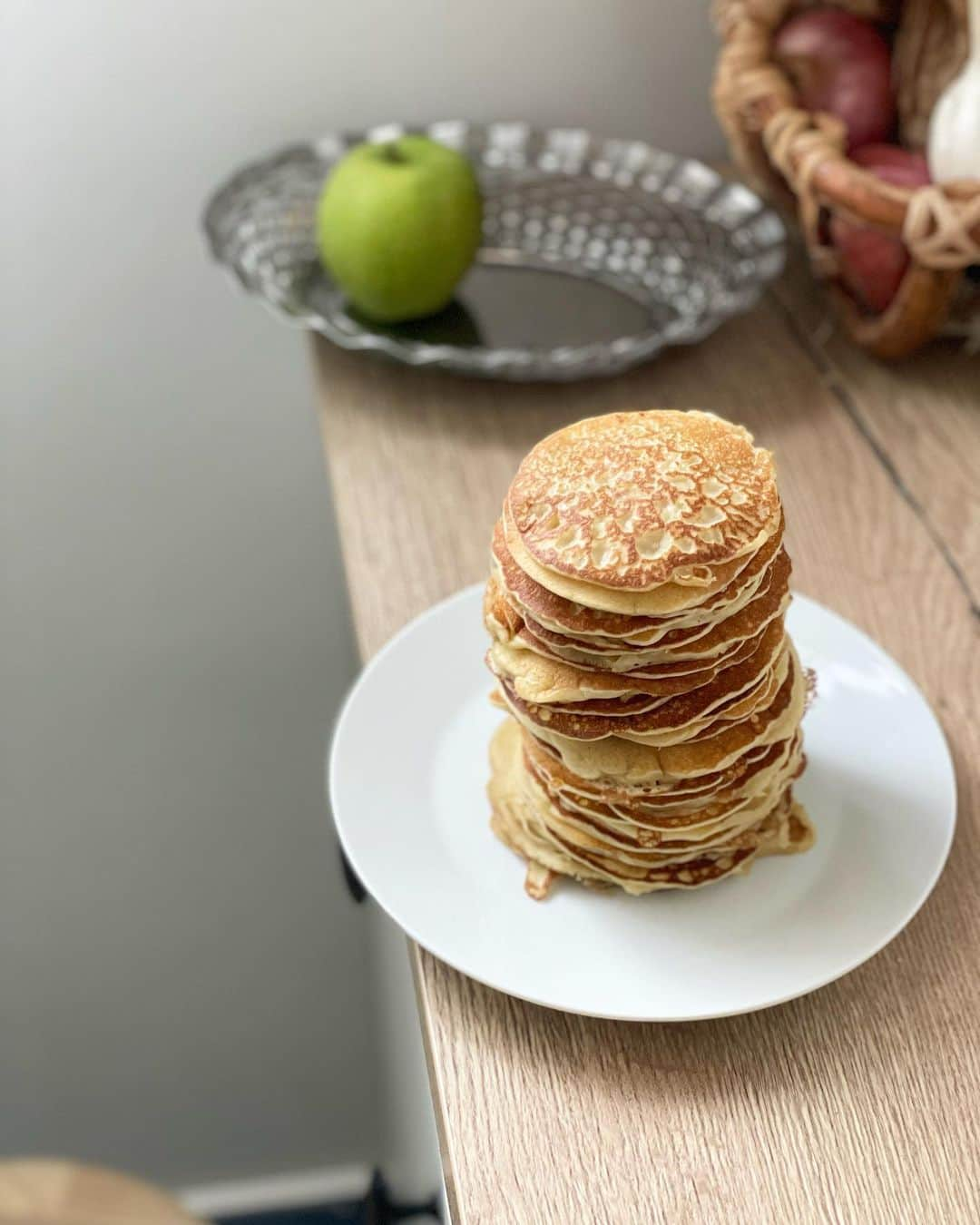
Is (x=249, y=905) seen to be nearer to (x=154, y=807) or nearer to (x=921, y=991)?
(x=154, y=807)

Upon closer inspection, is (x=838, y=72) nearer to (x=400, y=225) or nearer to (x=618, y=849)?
(x=400, y=225)

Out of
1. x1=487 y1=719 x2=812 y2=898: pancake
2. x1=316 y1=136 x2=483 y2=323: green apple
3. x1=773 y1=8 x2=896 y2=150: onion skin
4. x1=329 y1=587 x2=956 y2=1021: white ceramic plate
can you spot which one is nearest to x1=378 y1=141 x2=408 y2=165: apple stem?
x1=316 y1=136 x2=483 y2=323: green apple

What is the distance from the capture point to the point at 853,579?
0.75 metres

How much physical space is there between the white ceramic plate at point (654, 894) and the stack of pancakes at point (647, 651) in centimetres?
2

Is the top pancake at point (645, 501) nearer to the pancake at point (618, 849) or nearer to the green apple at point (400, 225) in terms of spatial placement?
the pancake at point (618, 849)

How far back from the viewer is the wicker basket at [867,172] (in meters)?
0.77

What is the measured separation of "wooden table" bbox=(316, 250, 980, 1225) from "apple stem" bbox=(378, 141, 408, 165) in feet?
0.78

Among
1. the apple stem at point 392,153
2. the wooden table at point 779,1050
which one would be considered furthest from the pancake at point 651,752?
the apple stem at point 392,153

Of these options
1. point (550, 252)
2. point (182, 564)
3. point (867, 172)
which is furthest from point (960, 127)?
point (182, 564)

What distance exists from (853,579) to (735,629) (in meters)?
0.31

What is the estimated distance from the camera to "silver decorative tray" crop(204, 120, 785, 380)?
876 mm

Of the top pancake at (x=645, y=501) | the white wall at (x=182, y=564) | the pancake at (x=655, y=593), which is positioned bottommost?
the white wall at (x=182, y=564)

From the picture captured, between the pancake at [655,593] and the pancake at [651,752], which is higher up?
the pancake at [655,593]

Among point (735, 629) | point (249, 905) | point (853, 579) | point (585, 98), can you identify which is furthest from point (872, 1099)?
point (249, 905)
